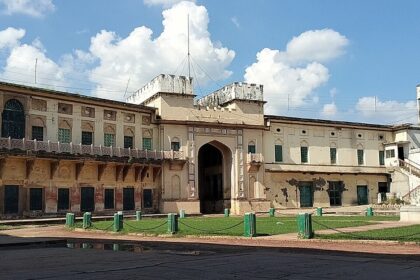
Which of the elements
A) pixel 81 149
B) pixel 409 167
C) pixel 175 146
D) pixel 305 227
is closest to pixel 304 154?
pixel 409 167

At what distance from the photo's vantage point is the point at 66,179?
36156 millimetres

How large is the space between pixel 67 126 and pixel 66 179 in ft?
12.5

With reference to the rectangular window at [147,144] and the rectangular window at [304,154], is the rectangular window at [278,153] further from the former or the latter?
the rectangular window at [147,144]

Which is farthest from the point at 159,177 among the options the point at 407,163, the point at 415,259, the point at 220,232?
the point at 415,259

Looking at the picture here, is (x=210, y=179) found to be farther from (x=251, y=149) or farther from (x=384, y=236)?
(x=384, y=236)

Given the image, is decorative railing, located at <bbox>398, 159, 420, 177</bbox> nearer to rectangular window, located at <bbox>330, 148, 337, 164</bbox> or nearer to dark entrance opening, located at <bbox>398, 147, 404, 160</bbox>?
dark entrance opening, located at <bbox>398, 147, 404, 160</bbox>

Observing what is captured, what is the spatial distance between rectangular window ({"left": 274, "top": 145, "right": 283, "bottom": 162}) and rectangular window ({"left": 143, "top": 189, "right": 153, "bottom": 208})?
12.4 m

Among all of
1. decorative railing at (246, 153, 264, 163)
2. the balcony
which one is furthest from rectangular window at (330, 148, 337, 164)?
decorative railing at (246, 153, 264, 163)

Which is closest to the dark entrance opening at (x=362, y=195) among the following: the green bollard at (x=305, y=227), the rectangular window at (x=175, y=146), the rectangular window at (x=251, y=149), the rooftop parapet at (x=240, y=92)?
the rectangular window at (x=251, y=149)

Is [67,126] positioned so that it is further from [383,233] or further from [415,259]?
[415,259]

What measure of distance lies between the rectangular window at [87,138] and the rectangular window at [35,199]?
4.88m

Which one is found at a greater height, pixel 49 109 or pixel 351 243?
pixel 49 109

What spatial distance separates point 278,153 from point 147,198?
523 inches

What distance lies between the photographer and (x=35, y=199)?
113 feet
